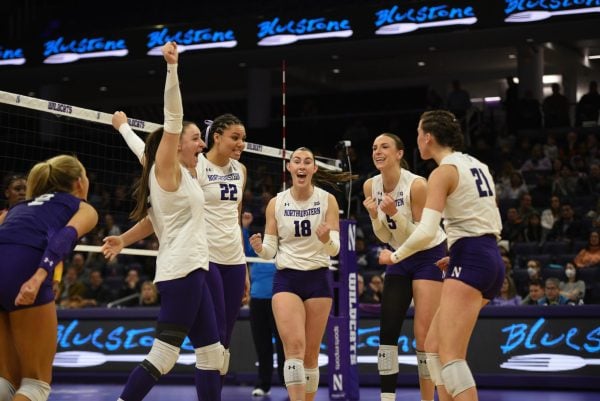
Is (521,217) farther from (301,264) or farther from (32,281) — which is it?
(32,281)

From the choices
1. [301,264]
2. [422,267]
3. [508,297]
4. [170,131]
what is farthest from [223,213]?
[508,297]

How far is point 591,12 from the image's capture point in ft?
57.5

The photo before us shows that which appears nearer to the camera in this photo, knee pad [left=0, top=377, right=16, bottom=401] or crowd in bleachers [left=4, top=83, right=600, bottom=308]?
knee pad [left=0, top=377, right=16, bottom=401]

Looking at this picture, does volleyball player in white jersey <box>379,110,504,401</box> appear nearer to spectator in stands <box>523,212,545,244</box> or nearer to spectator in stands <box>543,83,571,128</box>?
spectator in stands <box>523,212,545,244</box>

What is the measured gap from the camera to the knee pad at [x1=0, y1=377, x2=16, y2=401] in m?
4.89

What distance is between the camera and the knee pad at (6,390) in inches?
193

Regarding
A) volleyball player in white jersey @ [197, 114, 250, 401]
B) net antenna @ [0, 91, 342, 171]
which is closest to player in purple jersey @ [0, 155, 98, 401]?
volleyball player in white jersey @ [197, 114, 250, 401]

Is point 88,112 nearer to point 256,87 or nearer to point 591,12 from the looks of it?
point 591,12

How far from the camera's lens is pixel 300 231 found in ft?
24.0

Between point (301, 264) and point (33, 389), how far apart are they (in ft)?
9.15

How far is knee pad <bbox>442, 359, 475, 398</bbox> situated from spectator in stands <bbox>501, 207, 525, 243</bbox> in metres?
9.93

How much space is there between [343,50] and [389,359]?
51.3 ft

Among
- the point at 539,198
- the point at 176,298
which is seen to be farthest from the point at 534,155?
the point at 176,298

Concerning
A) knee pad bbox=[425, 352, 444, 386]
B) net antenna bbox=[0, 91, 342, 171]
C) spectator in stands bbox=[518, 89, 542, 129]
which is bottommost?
knee pad bbox=[425, 352, 444, 386]
